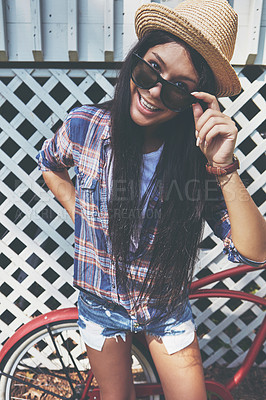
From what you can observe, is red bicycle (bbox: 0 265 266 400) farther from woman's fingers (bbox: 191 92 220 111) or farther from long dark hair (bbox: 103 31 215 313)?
woman's fingers (bbox: 191 92 220 111)

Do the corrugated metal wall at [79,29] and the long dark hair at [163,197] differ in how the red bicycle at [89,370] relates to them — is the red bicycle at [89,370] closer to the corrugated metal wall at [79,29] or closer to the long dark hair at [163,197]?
the long dark hair at [163,197]

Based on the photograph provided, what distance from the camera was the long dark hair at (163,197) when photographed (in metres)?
1.08

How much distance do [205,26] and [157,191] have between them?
0.51m

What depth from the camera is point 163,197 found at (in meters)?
1.11

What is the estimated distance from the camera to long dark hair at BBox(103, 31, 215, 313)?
1.08 m

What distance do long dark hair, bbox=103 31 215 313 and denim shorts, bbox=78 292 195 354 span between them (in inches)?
3.2

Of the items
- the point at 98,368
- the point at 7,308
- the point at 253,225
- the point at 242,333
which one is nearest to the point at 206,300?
the point at 242,333

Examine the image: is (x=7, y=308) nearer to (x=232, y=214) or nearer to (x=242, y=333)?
(x=242, y=333)

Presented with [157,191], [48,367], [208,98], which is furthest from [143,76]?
[48,367]

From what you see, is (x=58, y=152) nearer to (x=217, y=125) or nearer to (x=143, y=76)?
(x=143, y=76)

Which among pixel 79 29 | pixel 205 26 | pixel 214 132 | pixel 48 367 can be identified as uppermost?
pixel 79 29

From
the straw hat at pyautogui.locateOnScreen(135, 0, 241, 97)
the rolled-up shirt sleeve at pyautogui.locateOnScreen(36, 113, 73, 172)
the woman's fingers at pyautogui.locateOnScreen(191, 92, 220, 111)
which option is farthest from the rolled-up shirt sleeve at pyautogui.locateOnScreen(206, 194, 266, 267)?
the rolled-up shirt sleeve at pyautogui.locateOnScreen(36, 113, 73, 172)

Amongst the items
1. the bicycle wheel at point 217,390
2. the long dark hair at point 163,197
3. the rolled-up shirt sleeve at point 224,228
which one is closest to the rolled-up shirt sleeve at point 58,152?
the long dark hair at point 163,197

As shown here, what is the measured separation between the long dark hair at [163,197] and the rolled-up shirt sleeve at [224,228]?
4cm
